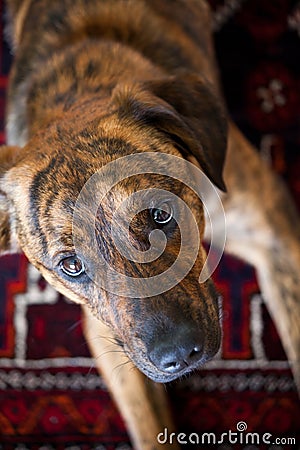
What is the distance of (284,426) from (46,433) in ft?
2.66

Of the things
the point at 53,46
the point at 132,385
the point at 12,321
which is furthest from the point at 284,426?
the point at 53,46

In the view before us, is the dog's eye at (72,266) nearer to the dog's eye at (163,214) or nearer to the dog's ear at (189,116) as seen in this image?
the dog's eye at (163,214)

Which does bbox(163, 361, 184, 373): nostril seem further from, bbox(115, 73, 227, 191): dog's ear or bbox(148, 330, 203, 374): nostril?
bbox(115, 73, 227, 191): dog's ear

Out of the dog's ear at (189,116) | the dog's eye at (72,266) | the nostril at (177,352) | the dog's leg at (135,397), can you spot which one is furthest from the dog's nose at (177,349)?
the dog's leg at (135,397)

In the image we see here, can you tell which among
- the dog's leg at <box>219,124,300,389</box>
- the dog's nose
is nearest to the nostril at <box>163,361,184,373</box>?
the dog's nose

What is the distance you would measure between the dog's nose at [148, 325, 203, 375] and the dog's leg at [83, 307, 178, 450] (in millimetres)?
578

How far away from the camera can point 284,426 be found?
79.6 inches

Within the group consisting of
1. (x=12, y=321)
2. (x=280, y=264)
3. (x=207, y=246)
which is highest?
(x=207, y=246)

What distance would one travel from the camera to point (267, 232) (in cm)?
204

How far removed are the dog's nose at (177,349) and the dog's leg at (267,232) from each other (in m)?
0.66

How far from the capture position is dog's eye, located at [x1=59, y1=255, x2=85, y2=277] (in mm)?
1403

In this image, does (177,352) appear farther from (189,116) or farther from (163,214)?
(189,116)

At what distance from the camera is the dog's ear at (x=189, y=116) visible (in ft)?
4.92

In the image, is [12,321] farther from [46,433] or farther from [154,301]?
[154,301]
